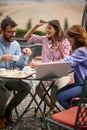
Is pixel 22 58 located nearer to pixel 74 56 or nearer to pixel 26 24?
pixel 74 56

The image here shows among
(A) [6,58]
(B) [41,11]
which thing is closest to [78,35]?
(A) [6,58]

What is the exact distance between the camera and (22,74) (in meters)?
4.71

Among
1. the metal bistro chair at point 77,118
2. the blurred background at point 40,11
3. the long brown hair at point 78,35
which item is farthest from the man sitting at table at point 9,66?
the blurred background at point 40,11

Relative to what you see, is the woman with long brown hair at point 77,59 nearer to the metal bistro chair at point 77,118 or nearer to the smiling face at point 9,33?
the metal bistro chair at point 77,118

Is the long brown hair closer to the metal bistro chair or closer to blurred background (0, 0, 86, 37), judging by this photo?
the metal bistro chair

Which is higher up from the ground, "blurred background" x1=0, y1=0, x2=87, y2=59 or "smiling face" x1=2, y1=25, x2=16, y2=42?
"smiling face" x1=2, y1=25, x2=16, y2=42

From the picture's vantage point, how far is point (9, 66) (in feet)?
18.1

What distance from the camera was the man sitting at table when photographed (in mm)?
5222

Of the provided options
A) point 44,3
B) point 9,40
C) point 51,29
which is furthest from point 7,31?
point 44,3

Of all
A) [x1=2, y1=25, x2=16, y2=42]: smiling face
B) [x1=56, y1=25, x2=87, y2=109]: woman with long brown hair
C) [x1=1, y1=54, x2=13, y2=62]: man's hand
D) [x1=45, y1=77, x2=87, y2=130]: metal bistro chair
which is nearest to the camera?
[x1=45, y1=77, x2=87, y2=130]: metal bistro chair

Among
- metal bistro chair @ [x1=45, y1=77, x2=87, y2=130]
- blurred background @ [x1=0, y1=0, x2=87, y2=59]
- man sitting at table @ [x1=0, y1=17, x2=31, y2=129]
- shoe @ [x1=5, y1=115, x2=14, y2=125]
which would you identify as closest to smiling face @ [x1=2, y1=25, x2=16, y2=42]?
man sitting at table @ [x1=0, y1=17, x2=31, y2=129]

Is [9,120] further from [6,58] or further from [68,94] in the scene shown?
[68,94]

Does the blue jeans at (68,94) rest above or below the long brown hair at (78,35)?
below

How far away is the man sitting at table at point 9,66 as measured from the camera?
5.22 meters
